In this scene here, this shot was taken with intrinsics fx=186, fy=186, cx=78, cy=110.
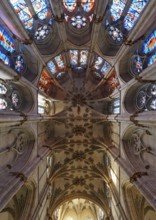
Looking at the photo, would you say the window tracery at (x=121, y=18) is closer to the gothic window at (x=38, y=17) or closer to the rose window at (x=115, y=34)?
the rose window at (x=115, y=34)

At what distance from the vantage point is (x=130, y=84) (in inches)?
458

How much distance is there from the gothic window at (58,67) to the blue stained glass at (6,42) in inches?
161

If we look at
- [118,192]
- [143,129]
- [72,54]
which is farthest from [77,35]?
[118,192]

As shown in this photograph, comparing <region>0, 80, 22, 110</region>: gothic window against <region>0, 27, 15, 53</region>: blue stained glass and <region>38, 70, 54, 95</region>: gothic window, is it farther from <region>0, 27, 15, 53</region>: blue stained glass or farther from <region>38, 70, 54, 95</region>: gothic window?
<region>38, 70, 54, 95</region>: gothic window

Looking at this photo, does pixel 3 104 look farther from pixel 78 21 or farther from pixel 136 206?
pixel 136 206

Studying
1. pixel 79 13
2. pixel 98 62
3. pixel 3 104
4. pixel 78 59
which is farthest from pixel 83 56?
pixel 3 104

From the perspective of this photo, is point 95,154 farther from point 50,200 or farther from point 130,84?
point 130,84

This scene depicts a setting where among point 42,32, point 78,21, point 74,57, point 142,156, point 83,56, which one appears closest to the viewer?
point 142,156

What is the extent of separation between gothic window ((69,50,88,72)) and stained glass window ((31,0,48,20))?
3.86 metres

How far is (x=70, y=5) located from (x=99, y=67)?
18.3 ft

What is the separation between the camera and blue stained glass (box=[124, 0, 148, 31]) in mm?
10533

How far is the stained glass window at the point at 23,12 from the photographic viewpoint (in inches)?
410

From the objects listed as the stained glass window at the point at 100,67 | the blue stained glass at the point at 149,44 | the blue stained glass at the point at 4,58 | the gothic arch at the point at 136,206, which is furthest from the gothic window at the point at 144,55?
the blue stained glass at the point at 4,58

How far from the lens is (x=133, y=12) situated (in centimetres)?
1119
